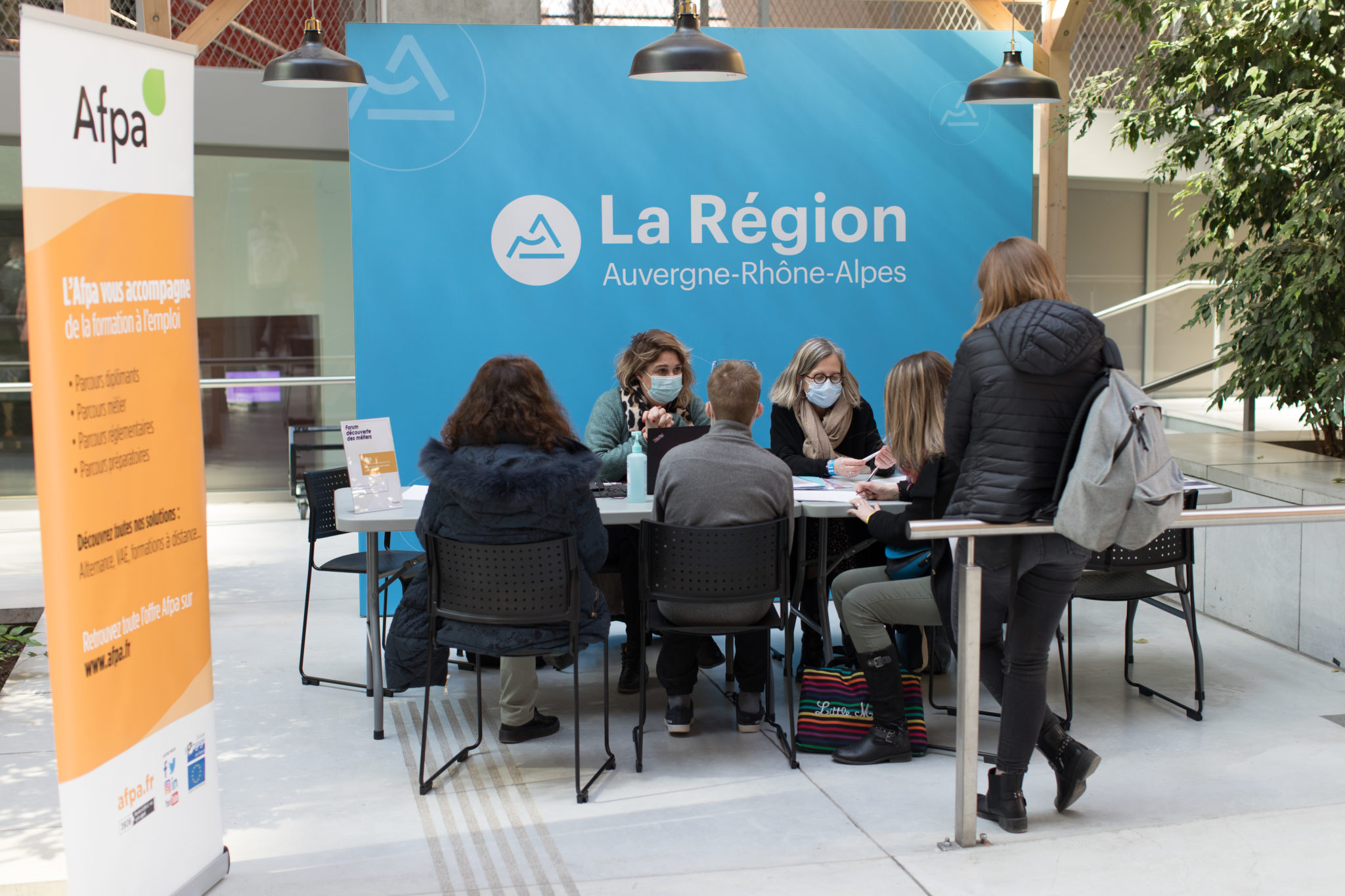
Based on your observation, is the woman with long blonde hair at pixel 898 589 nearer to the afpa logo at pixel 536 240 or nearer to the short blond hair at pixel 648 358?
the short blond hair at pixel 648 358

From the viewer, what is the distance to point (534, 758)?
3652 mm

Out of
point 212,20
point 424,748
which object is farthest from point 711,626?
point 212,20

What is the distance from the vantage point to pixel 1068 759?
3035 millimetres

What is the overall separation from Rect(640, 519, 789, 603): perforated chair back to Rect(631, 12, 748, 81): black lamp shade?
1.75m

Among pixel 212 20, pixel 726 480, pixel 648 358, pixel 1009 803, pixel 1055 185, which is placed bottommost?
pixel 1009 803

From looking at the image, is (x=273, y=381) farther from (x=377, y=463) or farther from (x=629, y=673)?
(x=629, y=673)

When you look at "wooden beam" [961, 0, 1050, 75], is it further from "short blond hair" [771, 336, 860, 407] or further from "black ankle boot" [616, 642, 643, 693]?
"black ankle boot" [616, 642, 643, 693]

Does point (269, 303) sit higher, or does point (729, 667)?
point (269, 303)

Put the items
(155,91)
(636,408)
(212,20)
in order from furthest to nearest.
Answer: (212,20) → (636,408) → (155,91)

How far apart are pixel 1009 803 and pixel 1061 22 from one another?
4.57 m

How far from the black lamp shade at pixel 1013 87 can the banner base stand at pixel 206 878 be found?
419cm

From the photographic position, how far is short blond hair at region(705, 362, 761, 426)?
3.55 metres

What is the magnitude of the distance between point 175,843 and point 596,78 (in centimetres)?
421

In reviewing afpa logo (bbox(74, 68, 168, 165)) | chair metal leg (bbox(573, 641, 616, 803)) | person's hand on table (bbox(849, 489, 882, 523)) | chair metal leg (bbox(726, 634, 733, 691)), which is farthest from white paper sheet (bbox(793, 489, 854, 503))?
afpa logo (bbox(74, 68, 168, 165))
